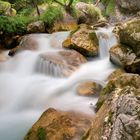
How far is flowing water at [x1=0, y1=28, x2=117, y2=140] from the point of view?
6.54 meters

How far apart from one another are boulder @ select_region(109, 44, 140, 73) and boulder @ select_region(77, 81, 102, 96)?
1.32m

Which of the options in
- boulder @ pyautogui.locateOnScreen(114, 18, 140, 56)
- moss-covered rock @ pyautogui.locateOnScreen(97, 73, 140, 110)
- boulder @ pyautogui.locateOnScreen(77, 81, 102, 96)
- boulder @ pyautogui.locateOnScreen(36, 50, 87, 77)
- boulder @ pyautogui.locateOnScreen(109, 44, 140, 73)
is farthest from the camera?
boulder @ pyautogui.locateOnScreen(36, 50, 87, 77)

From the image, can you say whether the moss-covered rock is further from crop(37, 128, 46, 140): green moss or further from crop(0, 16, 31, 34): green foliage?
crop(0, 16, 31, 34): green foliage

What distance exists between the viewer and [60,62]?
9.25 meters

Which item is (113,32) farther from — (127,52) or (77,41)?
(127,52)

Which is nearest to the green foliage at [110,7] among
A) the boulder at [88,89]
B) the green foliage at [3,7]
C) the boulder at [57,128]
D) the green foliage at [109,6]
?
the green foliage at [109,6]

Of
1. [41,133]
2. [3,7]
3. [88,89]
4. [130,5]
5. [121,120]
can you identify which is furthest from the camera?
[130,5]

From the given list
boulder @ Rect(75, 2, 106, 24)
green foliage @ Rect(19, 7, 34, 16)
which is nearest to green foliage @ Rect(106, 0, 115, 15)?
boulder @ Rect(75, 2, 106, 24)

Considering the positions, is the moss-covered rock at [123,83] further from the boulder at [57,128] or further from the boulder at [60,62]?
the boulder at [60,62]

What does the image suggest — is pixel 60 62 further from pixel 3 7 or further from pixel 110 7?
pixel 110 7

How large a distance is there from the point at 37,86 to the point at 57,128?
3485 millimetres

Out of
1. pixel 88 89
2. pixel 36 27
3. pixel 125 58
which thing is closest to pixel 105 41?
pixel 125 58

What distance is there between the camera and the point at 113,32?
39.4ft

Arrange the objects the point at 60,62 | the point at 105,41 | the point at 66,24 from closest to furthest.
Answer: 1. the point at 60,62
2. the point at 105,41
3. the point at 66,24
